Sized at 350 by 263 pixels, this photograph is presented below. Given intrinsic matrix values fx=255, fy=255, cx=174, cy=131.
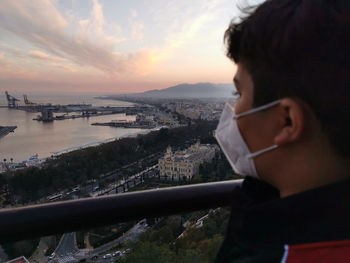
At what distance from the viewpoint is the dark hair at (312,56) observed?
361 millimetres

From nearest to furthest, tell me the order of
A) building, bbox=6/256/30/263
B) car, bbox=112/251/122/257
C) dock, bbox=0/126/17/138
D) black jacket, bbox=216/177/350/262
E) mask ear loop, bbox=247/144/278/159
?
1. black jacket, bbox=216/177/350/262
2. mask ear loop, bbox=247/144/278/159
3. building, bbox=6/256/30/263
4. car, bbox=112/251/122/257
5. dock, bbox=0/126/17/138

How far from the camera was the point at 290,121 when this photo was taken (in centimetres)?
41

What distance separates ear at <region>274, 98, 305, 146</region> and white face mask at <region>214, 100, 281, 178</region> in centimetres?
5

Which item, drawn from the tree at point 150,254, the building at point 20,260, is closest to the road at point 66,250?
the building at point 20,260

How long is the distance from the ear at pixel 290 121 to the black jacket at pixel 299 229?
9 cm

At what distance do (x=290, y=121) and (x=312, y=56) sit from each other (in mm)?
102

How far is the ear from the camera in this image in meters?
0.39

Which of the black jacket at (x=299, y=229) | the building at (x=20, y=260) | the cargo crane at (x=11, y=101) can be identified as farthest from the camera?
the cargo crane at (x=11, y=101)

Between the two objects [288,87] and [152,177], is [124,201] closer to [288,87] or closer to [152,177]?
[288,87]

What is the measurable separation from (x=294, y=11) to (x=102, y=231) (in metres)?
1.28

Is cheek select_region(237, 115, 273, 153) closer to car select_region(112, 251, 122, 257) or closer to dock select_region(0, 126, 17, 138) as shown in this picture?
car select_region(112, 251, 122, 257)

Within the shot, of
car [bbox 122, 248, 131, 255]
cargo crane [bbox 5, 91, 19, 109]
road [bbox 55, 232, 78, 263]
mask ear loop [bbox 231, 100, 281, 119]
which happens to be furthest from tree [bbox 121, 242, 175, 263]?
cargo crane [bbox 5, 91, 19, 109]

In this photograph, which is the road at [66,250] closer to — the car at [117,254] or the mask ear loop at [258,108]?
the car at [117,254]

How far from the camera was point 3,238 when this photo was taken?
0.63 meters
